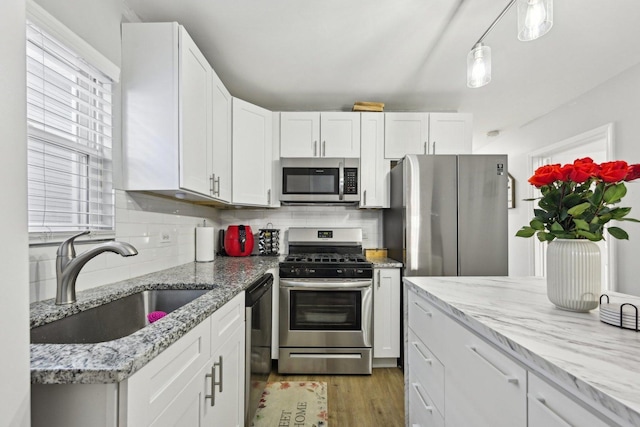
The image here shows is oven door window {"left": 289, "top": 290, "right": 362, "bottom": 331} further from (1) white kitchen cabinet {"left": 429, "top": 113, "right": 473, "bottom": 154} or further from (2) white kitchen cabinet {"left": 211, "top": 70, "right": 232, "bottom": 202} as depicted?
(1) white kitchen cabinet {"left": 429, "top": 113, "right": 473, "bottom": 154}

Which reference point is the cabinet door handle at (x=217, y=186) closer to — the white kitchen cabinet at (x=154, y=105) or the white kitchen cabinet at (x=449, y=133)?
the white kitchen cabinet at (x=154, y=105)

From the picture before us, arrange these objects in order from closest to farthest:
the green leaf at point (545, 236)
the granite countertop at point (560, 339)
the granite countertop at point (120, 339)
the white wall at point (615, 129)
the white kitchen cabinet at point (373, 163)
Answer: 1. the granite countertop at point (560, 339)
2. the granite countertop at point (120, 339)
3. the green leaf at point (545, 236)
4. the white wall at point (615, 129)
5. the white kitchen cabinet at point (373, 163)

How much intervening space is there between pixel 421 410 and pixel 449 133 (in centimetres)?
246

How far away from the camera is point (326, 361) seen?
2.40 meters

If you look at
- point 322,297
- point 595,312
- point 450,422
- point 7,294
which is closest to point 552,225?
point 595,312

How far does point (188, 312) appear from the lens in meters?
1.04

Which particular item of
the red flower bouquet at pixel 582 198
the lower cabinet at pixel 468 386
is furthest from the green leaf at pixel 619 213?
the lower cabinet at pixel 468 386

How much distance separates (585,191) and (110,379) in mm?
1420

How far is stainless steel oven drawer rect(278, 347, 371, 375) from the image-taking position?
240 centimetres

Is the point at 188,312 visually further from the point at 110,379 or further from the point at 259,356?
the point at 259,356

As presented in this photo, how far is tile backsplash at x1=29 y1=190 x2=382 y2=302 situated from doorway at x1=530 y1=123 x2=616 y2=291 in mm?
2048

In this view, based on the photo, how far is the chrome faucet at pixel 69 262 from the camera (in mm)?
1085

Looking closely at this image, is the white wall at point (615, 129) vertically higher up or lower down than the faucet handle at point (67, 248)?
higher up

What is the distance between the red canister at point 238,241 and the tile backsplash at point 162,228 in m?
0.23
